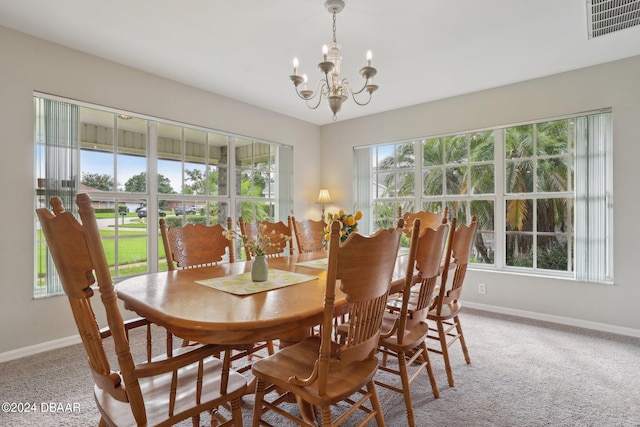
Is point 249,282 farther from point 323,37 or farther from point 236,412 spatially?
point 323,37

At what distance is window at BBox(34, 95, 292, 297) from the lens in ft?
9.26

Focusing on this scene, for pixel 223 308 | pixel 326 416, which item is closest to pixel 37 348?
pixel 223 308

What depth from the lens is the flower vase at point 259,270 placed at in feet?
5.77

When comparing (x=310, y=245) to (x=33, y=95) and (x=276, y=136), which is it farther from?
(x=33, y=95)

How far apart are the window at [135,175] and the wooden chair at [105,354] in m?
2.24

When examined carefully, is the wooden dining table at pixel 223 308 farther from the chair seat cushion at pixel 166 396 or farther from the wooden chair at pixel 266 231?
the wooden chair at pixel 266 231

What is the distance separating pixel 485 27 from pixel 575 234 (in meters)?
2.33

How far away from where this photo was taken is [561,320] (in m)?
3.44

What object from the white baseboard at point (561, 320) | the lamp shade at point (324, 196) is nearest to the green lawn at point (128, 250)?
the lamp shade at point (324, 196)

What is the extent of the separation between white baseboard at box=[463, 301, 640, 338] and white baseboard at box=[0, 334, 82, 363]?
13.7 feet

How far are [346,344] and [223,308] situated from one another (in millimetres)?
509

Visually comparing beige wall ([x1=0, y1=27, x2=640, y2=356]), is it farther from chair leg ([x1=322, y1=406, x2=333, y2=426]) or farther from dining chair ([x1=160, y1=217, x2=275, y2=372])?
chair leg ([x1=322, y1=406, x2=333, y2=426])

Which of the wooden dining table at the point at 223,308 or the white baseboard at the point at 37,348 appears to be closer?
the wooden dining table at the point at 223,308

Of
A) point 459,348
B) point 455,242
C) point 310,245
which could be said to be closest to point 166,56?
point 310,245
